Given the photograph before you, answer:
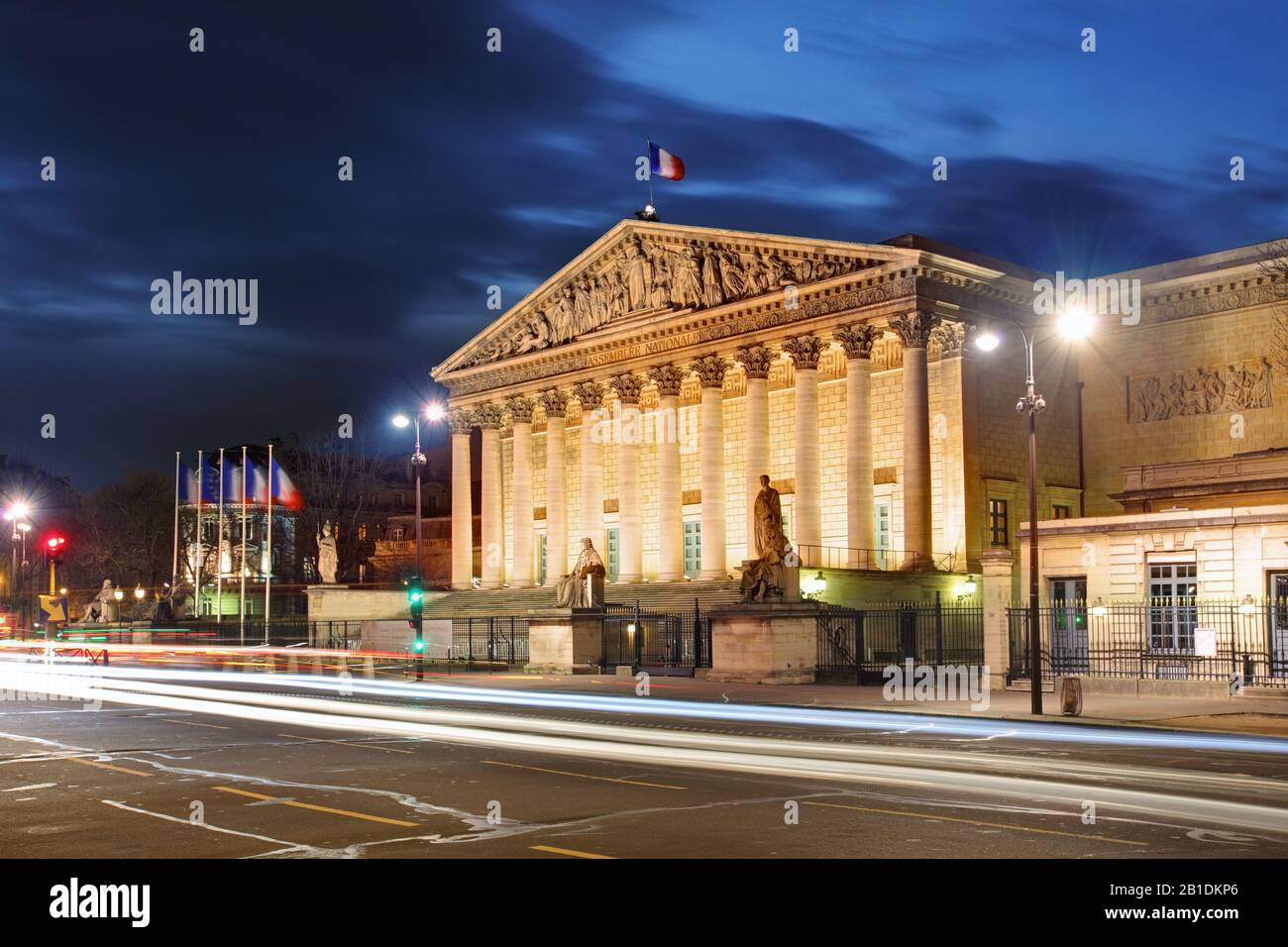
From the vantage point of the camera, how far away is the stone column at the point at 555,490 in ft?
→ 230

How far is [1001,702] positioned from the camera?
30.6 meters

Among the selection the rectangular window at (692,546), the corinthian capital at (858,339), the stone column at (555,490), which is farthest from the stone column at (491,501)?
the corinthian capital at (858,339)

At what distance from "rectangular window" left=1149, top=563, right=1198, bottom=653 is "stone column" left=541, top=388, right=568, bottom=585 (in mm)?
36842

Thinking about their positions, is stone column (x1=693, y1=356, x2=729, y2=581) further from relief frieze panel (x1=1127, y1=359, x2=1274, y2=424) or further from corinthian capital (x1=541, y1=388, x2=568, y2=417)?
relief frieze panel (x1=1127, y1=359, x2=1274, y2=424)

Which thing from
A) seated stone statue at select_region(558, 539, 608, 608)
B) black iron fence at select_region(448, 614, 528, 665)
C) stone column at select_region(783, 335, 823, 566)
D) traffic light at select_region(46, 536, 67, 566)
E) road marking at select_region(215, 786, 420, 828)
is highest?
stone column at select_region(783, 335, 823, 566)

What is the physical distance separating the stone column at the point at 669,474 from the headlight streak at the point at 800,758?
109ft

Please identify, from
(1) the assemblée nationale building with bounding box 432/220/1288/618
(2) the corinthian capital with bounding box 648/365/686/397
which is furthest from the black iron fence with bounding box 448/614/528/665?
(2) the corinthian capital with bounding box 648/365/686/397

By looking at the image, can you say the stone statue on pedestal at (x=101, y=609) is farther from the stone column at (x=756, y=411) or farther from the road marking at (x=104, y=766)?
the road marking at (x=104, y=766)

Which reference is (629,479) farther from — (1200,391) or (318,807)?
(318,807)

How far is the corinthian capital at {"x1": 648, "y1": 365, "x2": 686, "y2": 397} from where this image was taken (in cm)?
6298

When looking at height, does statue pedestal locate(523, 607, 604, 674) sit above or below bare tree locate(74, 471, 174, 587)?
below

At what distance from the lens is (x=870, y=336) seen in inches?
2149

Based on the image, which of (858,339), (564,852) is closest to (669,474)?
(858,339)
